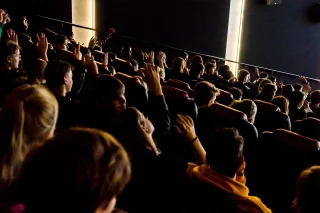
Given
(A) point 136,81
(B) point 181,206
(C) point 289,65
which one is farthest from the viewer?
(C) point 289,65

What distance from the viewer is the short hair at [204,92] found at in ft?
11.3

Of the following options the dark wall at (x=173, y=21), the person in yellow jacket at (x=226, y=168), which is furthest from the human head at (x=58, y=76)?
the dark wall at (x=173, y=21)

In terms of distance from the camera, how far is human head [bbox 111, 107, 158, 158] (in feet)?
5.77

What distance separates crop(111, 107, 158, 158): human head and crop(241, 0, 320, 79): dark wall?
30.7 feet

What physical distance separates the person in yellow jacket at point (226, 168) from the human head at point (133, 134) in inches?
9.1

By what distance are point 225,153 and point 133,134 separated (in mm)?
417

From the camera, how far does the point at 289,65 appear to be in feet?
37.7

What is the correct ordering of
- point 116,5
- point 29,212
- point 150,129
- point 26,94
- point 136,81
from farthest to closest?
point 116,5, point 136,81, point 150,129, point 26,94, point 29,212

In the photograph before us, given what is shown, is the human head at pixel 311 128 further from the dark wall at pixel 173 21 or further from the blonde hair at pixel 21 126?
the dark wall at pixel 173 21

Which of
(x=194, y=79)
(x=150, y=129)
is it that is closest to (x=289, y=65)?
(x=194, y=79)

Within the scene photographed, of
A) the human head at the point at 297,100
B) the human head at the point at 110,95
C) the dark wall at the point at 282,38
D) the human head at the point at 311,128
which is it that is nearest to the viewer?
→ the human head at the point at 110,95

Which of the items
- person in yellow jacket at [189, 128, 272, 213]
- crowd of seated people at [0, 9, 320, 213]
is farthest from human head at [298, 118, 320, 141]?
person in yellow jacket at [189, 128, 272, 213]

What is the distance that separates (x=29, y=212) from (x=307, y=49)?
38.4ft

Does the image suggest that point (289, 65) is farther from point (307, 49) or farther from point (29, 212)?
point (29, 212)
